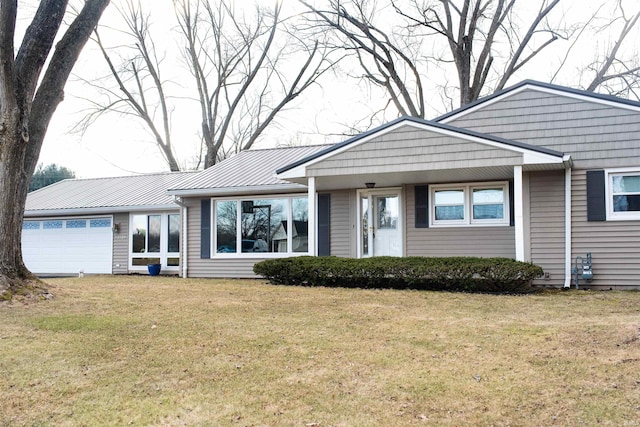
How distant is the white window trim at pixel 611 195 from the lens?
32.2 feet

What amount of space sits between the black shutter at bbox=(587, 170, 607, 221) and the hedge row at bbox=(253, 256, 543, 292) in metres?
1.90

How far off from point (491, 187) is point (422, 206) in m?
1.49

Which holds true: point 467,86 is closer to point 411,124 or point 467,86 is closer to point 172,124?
point 411,124

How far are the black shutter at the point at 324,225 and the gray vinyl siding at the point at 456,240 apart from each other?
190 centimetres

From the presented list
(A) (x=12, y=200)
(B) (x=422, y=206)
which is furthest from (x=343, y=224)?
(A) (x=12, y=200)

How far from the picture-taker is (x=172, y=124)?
2797 centimetres

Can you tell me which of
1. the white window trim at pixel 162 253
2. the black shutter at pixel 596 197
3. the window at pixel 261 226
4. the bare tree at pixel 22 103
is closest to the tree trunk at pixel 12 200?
the bare tree at pixel 22 103

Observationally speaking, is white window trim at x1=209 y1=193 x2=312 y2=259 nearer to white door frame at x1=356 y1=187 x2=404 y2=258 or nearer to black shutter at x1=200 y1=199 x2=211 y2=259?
black shutter at x1=200 y1=199 x2=211 y2=259

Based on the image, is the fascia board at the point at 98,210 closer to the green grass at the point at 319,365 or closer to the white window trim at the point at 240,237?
the white window trim at the point at 240,237

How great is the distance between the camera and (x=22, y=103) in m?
8.00

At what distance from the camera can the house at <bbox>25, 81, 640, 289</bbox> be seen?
386 inches

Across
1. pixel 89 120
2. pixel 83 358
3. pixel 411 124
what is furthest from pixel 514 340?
pixel 89 120

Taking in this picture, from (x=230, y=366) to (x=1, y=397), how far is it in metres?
1.74

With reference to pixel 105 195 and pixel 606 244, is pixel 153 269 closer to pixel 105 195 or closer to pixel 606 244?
pixel 105 195
